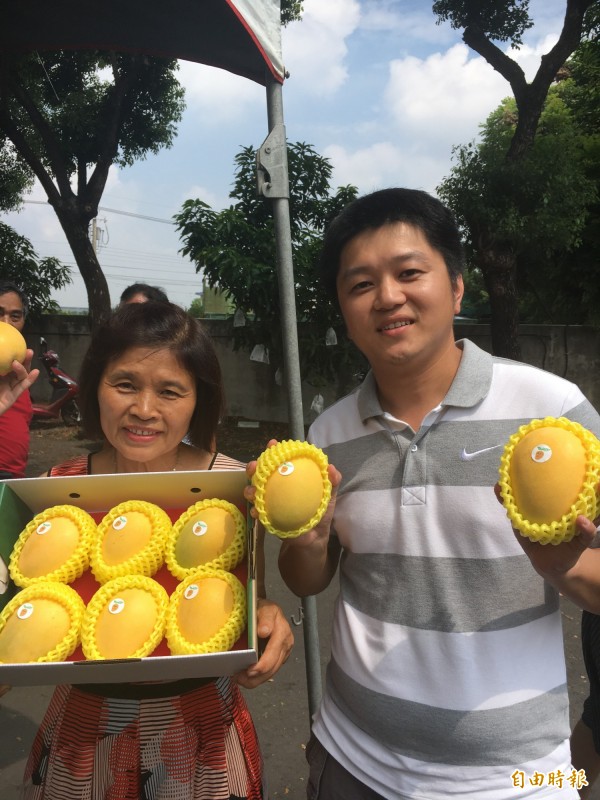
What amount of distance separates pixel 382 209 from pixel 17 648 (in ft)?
4.36

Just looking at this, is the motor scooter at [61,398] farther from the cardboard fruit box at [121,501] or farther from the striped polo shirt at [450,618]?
the striped polo shirt at [450,618]

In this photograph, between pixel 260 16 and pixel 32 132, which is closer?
pixel 260 16

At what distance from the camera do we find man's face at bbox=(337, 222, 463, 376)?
55.1 inches

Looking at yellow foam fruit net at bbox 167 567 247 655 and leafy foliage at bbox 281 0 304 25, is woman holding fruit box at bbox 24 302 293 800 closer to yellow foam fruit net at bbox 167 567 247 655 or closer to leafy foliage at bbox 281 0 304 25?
yellow foam fruit net at bbox 167 567 247 655

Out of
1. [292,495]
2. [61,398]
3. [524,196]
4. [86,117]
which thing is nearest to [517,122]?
[524,196]

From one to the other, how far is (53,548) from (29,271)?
12.6 meters

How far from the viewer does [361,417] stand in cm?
153

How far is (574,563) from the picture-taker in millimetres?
1115

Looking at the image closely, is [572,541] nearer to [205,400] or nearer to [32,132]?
[205,400]

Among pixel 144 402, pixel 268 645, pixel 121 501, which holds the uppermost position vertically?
pixel 144 402

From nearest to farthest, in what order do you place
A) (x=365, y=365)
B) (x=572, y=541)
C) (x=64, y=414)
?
(x=572, y=541)
(x=365, y=365)
(x=64, y=414)

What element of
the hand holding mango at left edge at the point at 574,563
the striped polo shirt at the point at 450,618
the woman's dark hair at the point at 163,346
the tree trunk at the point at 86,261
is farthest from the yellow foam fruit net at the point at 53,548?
the tree trunk at the point at 86,261

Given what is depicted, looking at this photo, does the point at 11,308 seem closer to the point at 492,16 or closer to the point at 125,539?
the point at 125,539

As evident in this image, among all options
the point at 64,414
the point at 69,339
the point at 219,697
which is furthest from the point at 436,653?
the point at 69,339
